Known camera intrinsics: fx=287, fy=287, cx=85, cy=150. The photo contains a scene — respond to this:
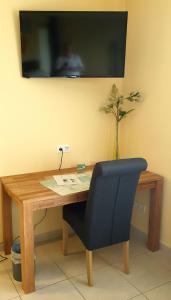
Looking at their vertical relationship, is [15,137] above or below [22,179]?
above

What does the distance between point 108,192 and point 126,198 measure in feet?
0.64

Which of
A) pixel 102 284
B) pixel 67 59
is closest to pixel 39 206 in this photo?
pixel 102 284

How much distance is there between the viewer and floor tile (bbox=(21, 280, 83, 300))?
2.04 meters

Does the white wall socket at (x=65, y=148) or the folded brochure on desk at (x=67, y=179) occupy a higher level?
the white wall socket at (x=65, y=148)

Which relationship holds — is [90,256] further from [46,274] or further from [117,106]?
[117,106]

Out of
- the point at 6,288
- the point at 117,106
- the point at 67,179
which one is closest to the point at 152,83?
the point at 117,106

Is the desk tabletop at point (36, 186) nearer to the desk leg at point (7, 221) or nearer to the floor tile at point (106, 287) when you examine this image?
the desk leg at point (7, 221)

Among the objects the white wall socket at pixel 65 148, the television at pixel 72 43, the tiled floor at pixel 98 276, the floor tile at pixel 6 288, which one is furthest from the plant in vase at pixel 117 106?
the floor tile at pixel 6 288

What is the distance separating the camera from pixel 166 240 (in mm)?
2609

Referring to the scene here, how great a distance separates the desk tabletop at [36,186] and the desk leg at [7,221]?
0.17 m

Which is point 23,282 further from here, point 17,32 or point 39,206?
point 17,32

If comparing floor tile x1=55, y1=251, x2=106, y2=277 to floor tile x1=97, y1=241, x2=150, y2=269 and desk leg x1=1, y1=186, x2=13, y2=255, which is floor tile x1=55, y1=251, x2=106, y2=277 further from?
desk leg x1=1, y1=186, x2=13, y2=255

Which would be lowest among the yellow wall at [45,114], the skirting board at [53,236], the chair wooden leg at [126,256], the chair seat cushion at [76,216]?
the skirting board at [53,236]

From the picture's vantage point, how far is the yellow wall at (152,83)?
97.1 inches
